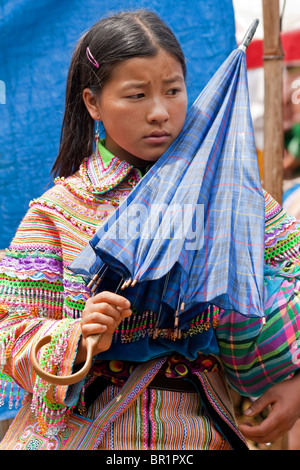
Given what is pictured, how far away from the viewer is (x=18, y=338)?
164 cm

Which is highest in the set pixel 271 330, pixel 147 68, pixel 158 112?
pixel 147 68

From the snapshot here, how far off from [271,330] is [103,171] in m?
0.65

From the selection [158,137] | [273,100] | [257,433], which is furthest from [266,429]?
[273,100]

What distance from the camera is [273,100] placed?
2424 mm

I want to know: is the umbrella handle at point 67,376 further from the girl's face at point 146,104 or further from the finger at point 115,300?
the girl's face at point 146,104

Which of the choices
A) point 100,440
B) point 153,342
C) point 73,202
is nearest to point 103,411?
point 100,440

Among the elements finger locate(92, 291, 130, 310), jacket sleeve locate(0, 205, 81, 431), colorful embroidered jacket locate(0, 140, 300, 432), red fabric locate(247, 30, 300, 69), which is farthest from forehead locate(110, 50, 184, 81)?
red fabric locate(247, 30, 300, 69)

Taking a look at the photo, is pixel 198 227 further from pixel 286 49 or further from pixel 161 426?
pixel 286 49

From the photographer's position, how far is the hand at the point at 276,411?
160 centimetres

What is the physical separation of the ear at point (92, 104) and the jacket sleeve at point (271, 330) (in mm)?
580

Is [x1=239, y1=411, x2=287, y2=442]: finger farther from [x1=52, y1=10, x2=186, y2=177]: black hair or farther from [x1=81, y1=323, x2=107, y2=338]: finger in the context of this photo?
[x1=52, y1=10, x2=186, y2=177]: black hair

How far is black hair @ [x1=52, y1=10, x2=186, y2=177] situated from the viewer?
1664 mm

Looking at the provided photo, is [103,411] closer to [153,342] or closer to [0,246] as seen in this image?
[153,342]

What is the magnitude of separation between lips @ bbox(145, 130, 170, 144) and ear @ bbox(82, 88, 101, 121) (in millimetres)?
220
